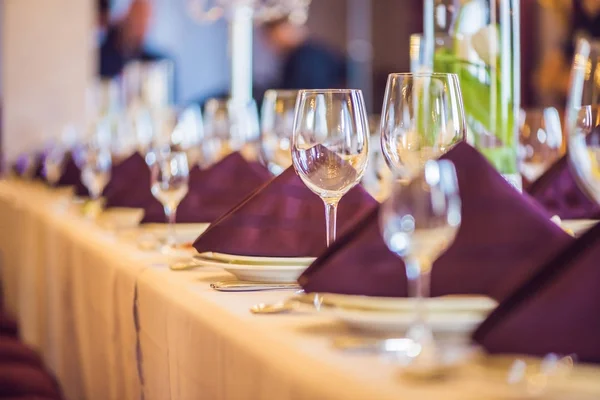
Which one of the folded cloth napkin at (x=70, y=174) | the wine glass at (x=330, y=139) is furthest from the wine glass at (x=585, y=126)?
the folded cloth napkin at (x=70, y=174)

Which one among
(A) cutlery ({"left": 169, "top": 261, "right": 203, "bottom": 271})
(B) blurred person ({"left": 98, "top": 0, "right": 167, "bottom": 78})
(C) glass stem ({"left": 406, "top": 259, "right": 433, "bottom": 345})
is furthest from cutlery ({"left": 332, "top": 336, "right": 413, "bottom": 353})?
(B) blurred person ({"left": 98, "top": 0, "right": 167, "bottom": 78})

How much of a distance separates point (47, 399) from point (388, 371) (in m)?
1.42

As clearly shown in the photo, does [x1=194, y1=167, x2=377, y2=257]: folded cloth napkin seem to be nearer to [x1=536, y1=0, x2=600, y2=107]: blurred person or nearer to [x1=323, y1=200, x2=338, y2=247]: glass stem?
[x1=323, y1=200, x2=338, y2=247]: glass stem

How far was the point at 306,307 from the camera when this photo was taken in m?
1.09

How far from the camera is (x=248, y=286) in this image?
1.25m

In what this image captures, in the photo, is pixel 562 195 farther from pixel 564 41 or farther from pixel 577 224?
pixel 564 41

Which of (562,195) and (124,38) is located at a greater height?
(124,38)

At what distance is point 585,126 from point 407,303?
11.2 inches

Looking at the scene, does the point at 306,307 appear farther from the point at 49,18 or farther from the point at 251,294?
the point at 49,18

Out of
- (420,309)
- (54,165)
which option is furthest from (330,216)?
(54,165)

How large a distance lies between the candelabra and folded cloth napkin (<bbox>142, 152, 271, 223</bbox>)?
3.18 m

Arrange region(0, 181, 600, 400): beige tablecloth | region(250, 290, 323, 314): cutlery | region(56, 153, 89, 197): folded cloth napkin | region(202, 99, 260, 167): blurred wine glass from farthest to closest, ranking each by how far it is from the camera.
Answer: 1. region(56, 153, 89, 197): folded cloth napkin
2. region(202, 99, 260, 167): blurred wine glass
3. region(250, 290, 323, 314): cutlery
4. region(0, 181, 600, 400): beige tablecloth

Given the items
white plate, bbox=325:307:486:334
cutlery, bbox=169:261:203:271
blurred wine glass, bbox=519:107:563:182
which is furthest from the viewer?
blurred wine glass, bbox=519:107:563:182

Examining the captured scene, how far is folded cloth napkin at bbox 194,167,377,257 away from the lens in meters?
1.32
